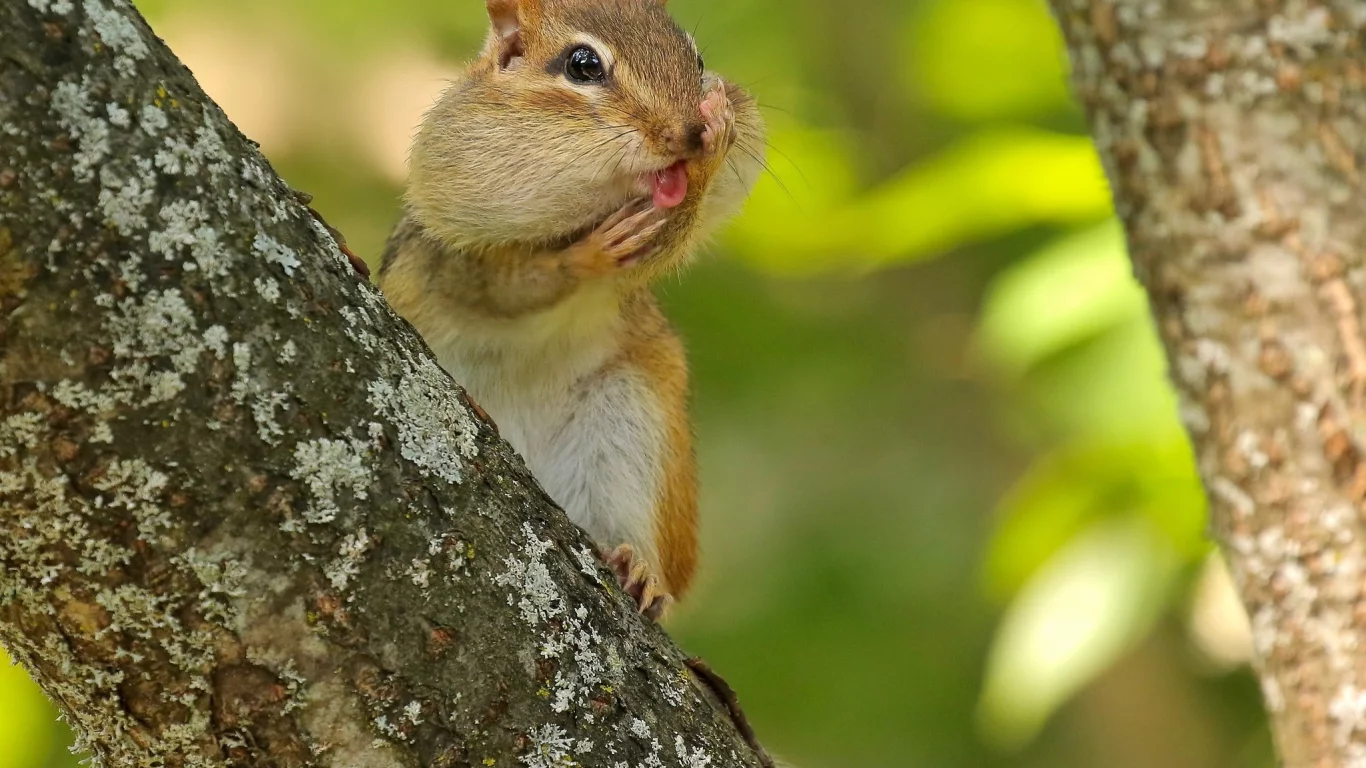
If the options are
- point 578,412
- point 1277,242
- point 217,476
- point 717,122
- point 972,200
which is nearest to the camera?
point 217,476

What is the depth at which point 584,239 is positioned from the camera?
2.77 metres

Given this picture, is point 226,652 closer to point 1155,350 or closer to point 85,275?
point 85,275

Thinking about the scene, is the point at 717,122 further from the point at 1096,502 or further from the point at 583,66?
the point at 1096,502

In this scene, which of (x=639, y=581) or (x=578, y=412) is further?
(x=578, y=412)

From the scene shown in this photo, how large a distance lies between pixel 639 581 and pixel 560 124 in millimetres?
901

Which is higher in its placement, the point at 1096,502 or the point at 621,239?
the point at 621,239

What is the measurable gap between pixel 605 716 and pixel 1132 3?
1.23 m

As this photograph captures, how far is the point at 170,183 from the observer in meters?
1.36

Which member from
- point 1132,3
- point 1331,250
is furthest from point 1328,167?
point 1132,3

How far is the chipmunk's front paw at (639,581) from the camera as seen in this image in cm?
273

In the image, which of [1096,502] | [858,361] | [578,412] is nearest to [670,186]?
[578,412]

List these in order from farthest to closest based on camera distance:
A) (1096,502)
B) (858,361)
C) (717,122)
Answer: (858,361) < (1096,502) < (717,122)

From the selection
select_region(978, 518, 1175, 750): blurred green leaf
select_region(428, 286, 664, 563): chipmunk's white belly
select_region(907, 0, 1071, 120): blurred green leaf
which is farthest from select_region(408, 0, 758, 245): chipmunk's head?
select_region(978, 518, 1175, 750): blurred green leaf

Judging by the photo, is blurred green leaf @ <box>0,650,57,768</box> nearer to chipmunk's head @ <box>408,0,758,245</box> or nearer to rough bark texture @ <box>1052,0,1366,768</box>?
chipmunk's head @ <box>408,0,758,245</box>
